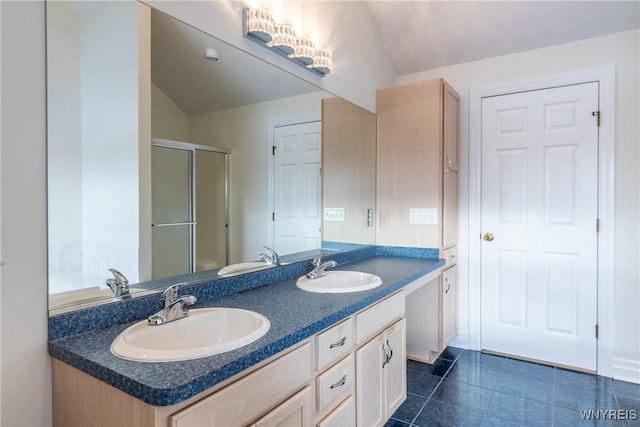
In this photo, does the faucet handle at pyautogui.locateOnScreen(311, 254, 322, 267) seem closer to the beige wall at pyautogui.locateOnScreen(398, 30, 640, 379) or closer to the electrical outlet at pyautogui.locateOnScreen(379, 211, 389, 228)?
the electrical outlet at pyautogui.locateOnScreen(379, 211, 389, 228)

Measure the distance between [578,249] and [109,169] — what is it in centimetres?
279

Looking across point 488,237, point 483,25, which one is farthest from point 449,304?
point 483,25

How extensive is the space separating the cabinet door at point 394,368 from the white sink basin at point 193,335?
772 millimetres

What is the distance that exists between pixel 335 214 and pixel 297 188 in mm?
403

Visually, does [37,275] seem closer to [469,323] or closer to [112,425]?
[112,425]

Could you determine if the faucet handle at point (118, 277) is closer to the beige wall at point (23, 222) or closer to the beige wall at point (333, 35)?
the beige wall at point (23, 222)

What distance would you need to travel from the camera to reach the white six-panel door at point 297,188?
6.55 feet

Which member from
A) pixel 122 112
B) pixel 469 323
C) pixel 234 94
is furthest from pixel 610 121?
pixel 122 112

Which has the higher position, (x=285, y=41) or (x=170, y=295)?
(x=285, y=41)

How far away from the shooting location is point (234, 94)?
1.74 meters

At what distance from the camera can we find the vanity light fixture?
168cm

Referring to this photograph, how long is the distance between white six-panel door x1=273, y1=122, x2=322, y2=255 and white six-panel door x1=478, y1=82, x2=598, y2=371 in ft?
4.61

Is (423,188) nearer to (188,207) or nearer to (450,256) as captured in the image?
(450,256)

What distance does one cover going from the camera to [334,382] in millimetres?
1354
